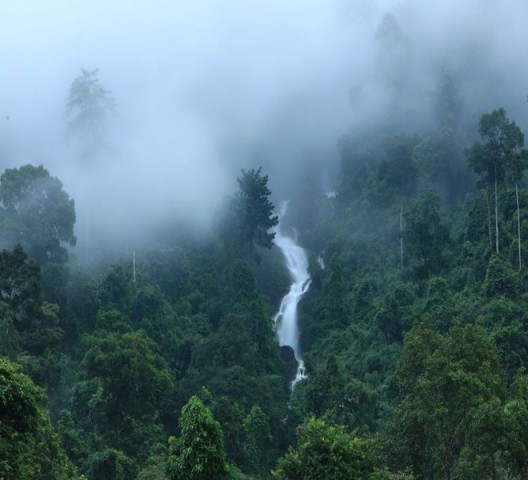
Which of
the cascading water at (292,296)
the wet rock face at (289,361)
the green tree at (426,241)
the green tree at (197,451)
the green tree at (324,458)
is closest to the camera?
the green tree at (324,458)

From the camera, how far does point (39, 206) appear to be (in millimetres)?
46656

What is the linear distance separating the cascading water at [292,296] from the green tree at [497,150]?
41.9ft

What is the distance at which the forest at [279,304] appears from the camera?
71.7ft

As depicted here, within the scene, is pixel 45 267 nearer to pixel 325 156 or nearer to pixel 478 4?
pixel 325 156

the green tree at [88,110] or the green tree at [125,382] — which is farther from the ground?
the green tree at [88,110]

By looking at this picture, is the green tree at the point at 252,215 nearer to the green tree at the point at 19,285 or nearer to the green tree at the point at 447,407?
the green tree at the point at 19,285

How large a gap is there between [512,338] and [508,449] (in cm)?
1350

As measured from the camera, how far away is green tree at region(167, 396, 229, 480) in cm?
1966

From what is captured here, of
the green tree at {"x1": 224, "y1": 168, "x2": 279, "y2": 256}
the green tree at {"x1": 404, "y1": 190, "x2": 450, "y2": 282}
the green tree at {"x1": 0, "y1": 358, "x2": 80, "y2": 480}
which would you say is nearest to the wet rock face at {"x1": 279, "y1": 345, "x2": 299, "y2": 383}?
the green tree at {"x1": 224, "y1": 168, "x2": 279, "y2": 256}

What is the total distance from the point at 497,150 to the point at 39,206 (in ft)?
72.9

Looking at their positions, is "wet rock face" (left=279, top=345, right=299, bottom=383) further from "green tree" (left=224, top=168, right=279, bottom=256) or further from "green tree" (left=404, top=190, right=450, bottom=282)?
"green tree" (left=404, top=190, right=450, bottom=282)

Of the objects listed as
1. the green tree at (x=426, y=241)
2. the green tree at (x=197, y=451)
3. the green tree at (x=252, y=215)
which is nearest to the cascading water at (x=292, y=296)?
the green tree at (x=252, y=215)

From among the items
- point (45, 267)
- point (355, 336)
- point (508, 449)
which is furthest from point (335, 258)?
point (508, 449)

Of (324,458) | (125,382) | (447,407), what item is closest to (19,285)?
(125,382)
